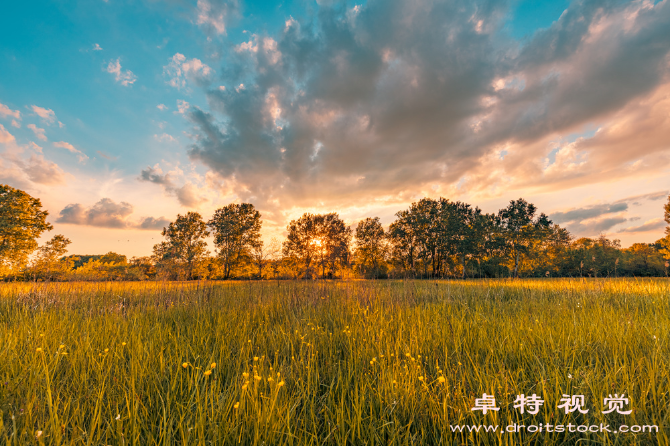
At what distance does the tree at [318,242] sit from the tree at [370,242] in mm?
2453

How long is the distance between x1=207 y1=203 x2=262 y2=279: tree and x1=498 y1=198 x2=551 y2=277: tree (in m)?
39.9

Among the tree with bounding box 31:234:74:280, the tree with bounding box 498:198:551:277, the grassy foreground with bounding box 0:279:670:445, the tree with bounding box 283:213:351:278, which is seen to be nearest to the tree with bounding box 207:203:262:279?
the tree with bounding box 283:213:351:278

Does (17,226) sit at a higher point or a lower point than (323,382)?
higher

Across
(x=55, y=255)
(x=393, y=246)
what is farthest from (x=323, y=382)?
(x=393, y=246)

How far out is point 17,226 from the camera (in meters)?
24.8

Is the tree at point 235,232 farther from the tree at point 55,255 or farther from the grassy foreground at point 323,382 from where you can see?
the grassy foreground at point 323,382

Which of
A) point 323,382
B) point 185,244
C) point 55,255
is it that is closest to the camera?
point 323,382

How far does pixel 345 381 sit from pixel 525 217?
48881 millimetres

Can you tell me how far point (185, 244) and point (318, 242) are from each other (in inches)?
783

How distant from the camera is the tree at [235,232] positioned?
119ft

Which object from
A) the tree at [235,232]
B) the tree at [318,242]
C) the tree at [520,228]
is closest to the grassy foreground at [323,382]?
the tree at [235,232]

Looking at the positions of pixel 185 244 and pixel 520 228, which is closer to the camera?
pixel 185 244

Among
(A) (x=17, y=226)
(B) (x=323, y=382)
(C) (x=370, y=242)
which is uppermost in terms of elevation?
(A) (x=17, y=226)

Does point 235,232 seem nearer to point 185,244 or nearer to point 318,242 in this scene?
point 185,244
